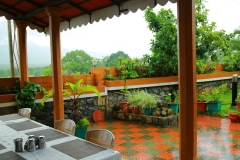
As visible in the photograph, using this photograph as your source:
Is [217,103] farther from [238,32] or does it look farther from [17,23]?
[238,32]

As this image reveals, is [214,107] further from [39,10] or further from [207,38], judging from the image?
[39,10]

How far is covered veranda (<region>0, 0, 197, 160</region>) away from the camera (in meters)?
2.47

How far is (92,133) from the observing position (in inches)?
92.7

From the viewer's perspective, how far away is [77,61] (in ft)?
25.0

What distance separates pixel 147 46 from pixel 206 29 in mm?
2077

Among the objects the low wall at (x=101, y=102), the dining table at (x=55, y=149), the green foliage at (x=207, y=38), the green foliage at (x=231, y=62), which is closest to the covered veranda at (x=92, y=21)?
the low wall at (x=101, y=102)

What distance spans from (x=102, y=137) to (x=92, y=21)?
294cm

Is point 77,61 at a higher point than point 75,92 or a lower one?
higher

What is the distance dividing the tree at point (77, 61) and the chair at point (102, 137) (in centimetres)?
485

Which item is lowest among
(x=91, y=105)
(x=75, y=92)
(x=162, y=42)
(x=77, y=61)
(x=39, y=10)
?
(x=91, y=105)

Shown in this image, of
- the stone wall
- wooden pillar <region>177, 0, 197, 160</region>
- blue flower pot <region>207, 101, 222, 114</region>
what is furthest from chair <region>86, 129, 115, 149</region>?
blue flower pot <region>207, 101, 222, 114</region>

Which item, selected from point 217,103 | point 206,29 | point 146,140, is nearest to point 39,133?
point 146,140

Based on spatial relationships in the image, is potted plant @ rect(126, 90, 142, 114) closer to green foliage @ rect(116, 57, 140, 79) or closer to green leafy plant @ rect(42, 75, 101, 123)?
green foliage @ rect(116, 57, 140, 79)

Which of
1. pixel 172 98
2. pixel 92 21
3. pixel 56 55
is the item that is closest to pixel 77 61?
pixel 92 21
